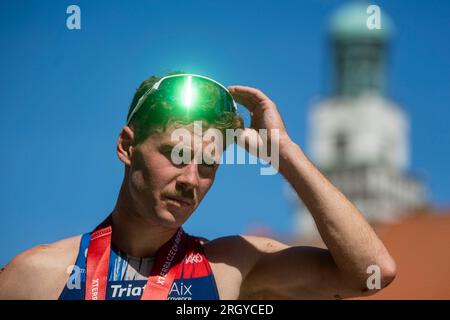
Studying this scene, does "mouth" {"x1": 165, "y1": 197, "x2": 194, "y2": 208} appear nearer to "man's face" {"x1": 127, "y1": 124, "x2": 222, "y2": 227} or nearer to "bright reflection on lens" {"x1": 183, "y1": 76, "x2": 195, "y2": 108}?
"man's face" {"x1": 127, "y1": 124, "x2": 222, "y2": 227}

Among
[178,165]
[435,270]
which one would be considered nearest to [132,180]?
[178,165]

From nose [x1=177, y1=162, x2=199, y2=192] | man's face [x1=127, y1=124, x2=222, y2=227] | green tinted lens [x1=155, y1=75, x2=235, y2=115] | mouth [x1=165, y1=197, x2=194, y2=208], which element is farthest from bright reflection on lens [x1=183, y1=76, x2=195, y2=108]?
mouth [x1=165, y1=197, x2=194, y2=208]

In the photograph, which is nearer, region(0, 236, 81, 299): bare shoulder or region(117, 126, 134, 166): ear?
region(0, 236, 81, 299): bare shoulder

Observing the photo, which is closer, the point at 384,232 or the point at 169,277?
the point at 169,277

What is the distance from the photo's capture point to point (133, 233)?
15.1ft

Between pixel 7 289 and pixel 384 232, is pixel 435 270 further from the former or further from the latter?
pixel 7 289

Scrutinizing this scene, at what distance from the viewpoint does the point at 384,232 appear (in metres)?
48.7

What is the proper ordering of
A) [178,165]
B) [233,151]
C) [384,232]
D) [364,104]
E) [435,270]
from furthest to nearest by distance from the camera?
[364,104], [384,232], [435,270], [233,151], [178,165]

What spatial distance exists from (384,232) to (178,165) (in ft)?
149

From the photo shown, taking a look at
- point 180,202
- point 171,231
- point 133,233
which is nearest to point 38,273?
point 133,233

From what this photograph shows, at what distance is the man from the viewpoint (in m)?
4.40

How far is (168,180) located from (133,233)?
16.5 inches

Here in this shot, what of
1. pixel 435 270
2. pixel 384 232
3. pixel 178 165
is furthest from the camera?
pixel 384 232
